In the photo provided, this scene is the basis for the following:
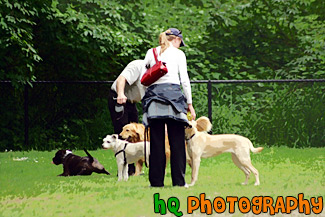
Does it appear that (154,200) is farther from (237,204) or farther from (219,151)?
(219,151)

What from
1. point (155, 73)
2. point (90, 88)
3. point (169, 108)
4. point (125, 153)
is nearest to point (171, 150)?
point (169, 108)

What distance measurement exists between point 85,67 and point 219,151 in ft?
23.5

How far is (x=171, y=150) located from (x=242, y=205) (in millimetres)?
A: 1546

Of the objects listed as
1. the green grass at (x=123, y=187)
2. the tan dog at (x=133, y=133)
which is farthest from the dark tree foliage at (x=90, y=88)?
the tan dog at (x=133, y=133)

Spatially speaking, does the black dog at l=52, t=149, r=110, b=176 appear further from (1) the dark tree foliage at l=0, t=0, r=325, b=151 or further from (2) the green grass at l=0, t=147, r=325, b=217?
(1) the dark tree foliage at l=0, t=0, r=325, b=151

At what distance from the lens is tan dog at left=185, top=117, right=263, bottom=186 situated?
931 centimetres

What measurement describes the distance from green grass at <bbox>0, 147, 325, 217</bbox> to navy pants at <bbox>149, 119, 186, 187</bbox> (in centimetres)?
17

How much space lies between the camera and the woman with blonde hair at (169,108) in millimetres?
8734

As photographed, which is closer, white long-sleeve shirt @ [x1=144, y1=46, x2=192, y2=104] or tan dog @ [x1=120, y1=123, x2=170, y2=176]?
white long-sleeve shirt @ [x1=144, y1=46, x2=192, y2=104]

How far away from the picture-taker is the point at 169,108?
871 centimetres

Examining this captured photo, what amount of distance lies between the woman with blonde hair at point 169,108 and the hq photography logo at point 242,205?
96 cm

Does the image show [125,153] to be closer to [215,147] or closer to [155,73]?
[215,147]

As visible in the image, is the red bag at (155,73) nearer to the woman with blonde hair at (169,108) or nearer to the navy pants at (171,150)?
the woman with blonde hair at (169,108)

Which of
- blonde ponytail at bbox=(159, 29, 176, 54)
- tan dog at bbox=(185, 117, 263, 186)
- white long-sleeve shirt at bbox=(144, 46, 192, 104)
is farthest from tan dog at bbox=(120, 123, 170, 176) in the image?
blonde ponytail at bbox=(159, 29, 176, 54)
